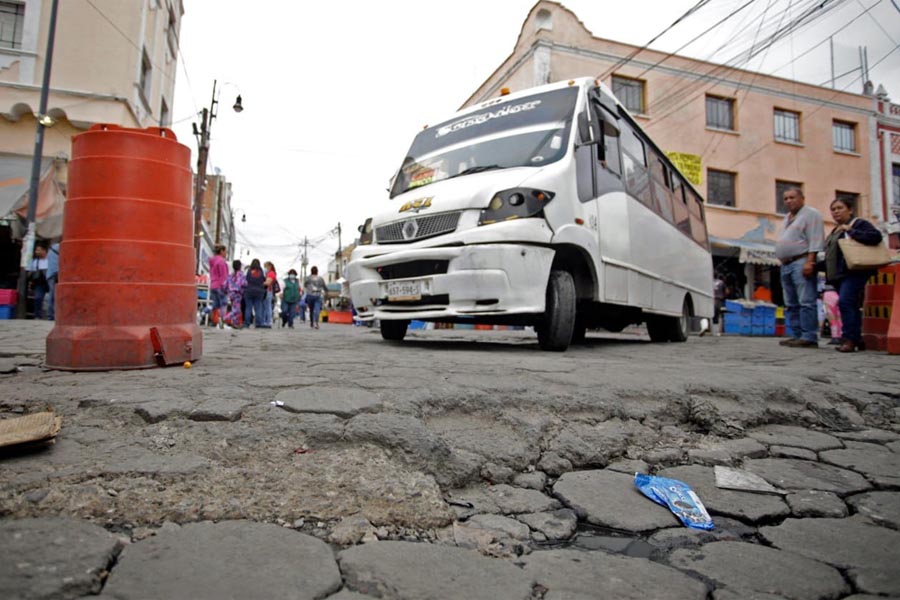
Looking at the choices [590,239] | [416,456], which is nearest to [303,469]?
[416,456]

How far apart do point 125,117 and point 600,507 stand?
14420mm

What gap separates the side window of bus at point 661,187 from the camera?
274 inches

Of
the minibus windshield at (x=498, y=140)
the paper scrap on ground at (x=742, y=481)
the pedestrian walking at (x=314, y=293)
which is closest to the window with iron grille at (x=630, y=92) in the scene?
the pedestrian walking at (x=314, y=293)

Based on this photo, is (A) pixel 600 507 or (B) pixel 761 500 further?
(B) pixel 761 500

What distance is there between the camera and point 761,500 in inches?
65.9

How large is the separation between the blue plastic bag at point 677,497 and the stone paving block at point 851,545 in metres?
0.16

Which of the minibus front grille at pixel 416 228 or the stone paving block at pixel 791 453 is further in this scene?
the minibus front grille at pixel 416 228

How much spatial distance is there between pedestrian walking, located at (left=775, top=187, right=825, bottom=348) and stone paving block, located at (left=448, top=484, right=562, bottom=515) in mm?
5574

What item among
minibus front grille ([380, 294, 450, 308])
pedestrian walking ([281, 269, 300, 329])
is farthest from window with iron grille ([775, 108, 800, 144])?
minibus front grille ([380, 294, 450, 308])

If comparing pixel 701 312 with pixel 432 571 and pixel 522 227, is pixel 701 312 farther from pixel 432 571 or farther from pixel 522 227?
pixel 432 571

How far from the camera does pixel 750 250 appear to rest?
16.8m

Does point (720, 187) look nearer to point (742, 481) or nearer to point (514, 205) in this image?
point (514, 205)

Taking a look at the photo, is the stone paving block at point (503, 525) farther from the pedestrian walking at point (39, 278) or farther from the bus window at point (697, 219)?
the pedestrian walking at point (39, 278)

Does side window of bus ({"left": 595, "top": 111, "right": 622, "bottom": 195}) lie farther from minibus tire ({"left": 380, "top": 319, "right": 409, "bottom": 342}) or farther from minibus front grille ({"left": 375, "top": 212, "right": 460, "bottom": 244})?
minibus tire ({"left": 380, "top": 319, "right": 409, "bottom": 342})
